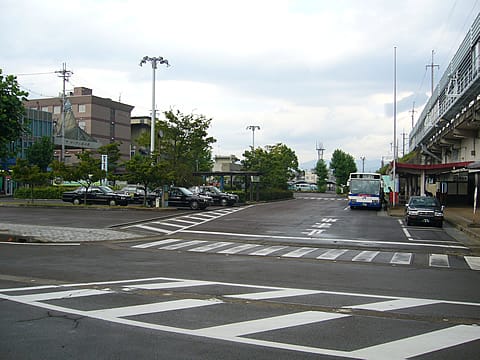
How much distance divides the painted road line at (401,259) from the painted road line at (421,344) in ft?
22.5

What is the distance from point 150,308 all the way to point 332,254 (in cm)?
863

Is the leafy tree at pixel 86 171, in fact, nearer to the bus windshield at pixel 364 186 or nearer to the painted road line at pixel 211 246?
the painted road line at pixel 211 246

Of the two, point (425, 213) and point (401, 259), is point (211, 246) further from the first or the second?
point (425, 213)

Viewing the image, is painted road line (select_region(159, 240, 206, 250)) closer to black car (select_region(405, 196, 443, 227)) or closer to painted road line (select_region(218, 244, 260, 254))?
painted road line (select_region(218, 244, 260, 254))

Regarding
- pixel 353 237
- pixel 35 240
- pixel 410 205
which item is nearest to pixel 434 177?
pixel 410 205

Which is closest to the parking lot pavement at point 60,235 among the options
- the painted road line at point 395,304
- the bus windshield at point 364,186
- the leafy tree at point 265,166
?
the painted road line at point 395,304

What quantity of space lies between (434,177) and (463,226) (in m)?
24.2

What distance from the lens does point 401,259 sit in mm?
14055

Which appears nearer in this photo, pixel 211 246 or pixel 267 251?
pixel 267 251

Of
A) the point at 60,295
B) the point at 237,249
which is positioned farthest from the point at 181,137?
the point at 60,295

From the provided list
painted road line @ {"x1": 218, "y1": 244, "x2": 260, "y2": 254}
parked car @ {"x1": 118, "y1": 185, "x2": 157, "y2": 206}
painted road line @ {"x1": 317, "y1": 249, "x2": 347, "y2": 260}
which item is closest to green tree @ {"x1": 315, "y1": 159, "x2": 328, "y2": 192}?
parked car @ {"x1": 118, "y1": 185, "x2": 157, "y2": 206}

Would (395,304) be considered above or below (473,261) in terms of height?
above

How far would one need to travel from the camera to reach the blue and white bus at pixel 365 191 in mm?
38500

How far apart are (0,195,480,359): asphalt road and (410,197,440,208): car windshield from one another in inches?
384
